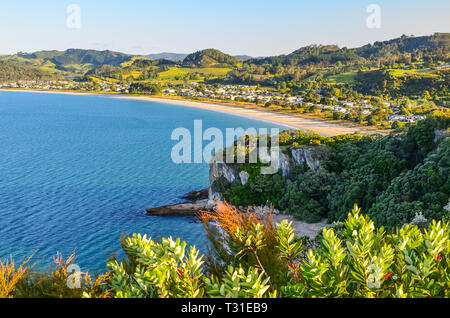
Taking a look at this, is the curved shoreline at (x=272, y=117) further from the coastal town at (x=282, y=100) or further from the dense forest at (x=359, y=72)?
the dense forest at (x=359, y=72)

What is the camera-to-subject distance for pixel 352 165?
2727 cm

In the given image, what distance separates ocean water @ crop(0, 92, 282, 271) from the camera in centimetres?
2464

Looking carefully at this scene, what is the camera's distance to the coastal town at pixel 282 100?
66831mm

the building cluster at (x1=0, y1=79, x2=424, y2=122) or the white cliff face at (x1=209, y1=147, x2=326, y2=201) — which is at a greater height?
the building cluster at (x1=0, y1=79, x2=424, y2=122)

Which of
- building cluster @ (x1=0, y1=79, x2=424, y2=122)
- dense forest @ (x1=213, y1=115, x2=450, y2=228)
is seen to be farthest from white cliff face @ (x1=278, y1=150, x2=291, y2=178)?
building cluster @ (x1=0, y1=79, x2=424, y2=122)

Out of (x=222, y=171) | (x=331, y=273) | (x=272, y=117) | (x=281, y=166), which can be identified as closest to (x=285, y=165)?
(x=281, y=166)

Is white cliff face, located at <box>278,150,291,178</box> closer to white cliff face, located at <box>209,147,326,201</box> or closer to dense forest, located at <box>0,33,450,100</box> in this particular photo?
white cliff face, located at <box>209,147,326,201</box>

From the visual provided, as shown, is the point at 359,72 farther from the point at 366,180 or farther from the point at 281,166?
the point at 366,180

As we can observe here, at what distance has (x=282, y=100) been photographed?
3748 inches

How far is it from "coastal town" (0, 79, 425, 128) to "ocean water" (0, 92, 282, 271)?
16.3 m

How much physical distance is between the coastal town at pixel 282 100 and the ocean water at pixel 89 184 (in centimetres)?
1630

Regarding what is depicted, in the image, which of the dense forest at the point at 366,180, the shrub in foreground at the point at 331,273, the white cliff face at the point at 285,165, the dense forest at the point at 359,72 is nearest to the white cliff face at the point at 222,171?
the dense forest at the point at 366,180

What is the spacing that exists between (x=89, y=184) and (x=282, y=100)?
67760 millimetres
